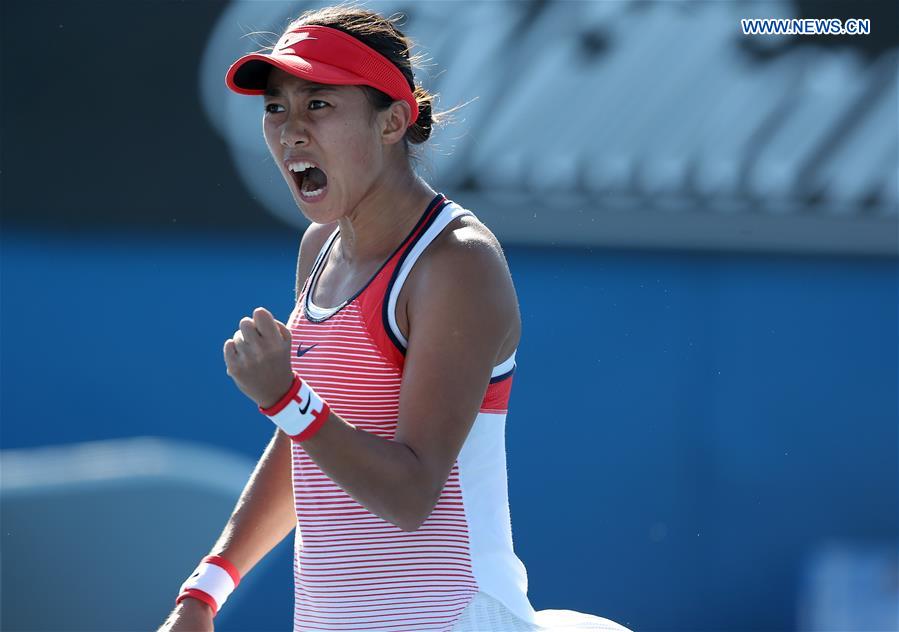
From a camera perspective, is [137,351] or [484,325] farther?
[137,351]

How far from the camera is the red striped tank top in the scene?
1.92 m

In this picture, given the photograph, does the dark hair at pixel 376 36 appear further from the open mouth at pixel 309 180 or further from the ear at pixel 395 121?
the open mouth at pixel 309 180

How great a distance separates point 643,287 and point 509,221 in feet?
1.84

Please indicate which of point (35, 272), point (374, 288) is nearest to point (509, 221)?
point (35, 272)

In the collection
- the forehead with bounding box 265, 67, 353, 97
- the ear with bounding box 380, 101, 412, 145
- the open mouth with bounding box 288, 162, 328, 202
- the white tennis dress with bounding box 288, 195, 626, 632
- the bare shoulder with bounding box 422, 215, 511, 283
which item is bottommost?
the white tennis dress with bounding box 288, 195, 626, 632

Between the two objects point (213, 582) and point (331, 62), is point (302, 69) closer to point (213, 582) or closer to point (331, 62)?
point (331, 62)

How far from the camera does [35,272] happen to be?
4289 mm

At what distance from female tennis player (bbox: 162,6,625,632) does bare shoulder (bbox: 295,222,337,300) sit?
235 millimetres

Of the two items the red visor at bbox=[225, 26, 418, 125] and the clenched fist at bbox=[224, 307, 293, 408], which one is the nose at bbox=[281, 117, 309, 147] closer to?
the red visor at bbox=[225, 26, 418, 125]

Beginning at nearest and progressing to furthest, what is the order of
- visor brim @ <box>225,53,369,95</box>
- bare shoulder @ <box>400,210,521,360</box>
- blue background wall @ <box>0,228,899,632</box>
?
bare shoulder @ <box>400,210,521,360</box> → visor brim @ <box>225,53,369,95</box> → blue background wall @ <box>0,228,899,632</box>

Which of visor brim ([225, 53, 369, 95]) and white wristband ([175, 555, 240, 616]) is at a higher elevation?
visor brim ([225, 53, 369, 95])

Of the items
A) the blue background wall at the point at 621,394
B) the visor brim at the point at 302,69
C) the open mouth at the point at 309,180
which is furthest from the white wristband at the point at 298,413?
the blue background wall at the point at 621,394

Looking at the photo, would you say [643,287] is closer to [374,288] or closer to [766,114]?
[766,114]

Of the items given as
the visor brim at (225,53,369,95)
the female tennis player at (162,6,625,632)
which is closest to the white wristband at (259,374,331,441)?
the female tennis player at (162,6,625,632)
